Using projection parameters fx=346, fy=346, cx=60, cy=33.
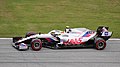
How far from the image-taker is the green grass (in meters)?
20.5

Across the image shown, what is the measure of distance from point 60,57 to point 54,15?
979 cm

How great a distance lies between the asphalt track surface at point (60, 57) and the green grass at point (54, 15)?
13.2 ft

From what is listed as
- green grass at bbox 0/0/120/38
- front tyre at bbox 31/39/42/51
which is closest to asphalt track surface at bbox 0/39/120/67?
front tyre at bbox 31/39/42/51

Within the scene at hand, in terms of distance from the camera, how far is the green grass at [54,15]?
20.5 metres

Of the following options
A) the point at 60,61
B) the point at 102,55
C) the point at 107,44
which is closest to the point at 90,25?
the point at 107,44

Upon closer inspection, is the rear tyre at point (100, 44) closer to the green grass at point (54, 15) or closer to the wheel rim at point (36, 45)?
the wheel rim at point (36, 45)

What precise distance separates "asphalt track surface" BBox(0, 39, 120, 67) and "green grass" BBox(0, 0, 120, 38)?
4011 millimetres

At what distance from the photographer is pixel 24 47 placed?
574 inches

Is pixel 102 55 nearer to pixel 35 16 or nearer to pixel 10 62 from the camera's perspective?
pixel 10 62

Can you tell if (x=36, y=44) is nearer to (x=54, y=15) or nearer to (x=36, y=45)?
(x=36, y=45)

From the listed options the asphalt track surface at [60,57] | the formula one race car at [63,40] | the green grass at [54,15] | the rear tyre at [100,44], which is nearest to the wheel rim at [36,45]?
the formula one race car at [63,40]

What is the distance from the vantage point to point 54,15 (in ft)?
76.5

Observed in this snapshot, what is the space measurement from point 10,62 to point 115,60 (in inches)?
160

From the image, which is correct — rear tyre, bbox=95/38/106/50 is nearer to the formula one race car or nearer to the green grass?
the formula one race car
